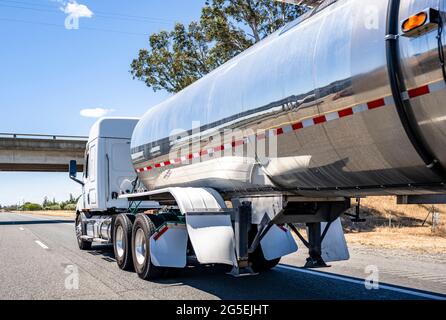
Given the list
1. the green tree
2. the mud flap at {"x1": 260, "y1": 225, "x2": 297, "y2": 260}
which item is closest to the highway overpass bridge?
the green tree

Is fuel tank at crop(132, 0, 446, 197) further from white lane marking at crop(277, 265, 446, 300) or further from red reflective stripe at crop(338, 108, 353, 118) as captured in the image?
white lane marking at crop(277, 265, 446, 300)

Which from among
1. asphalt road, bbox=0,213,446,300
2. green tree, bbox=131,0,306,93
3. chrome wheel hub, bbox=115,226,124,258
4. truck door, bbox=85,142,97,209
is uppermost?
green tree, bbox=131,0,306,93

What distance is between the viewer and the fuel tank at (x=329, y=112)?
12.5ft

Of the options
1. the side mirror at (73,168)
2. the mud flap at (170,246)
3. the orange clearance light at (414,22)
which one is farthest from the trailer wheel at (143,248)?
the side mirror at (73,168)

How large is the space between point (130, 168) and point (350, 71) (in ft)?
26.9

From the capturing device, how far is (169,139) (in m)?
8.12

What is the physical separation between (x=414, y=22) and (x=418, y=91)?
530 millimetres

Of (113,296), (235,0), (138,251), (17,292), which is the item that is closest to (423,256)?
(138,251)

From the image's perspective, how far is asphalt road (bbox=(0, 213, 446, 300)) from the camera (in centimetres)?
658

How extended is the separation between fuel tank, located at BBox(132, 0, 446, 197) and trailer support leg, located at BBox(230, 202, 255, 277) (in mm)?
292

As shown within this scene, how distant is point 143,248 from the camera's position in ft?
26.2

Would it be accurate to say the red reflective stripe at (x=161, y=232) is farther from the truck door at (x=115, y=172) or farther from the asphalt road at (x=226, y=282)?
the truck door at (x=115, y=172)

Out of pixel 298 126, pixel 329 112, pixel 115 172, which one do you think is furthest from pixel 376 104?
pixel 115 172

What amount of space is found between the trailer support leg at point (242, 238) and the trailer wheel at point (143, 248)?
1876 mm
